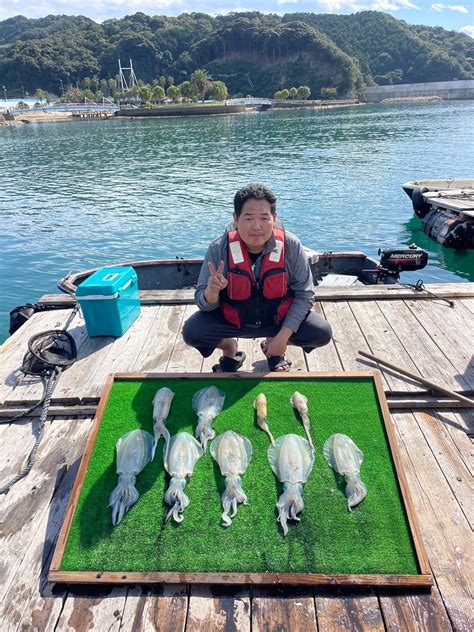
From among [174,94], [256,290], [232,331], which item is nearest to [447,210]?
[256,290]

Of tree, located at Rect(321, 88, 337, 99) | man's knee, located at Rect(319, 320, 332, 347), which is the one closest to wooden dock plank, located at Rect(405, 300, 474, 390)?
man's knee, located at Rect(319, 320, 332, 347)

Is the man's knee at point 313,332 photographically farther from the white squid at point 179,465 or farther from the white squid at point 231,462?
the white squid at point 179,465

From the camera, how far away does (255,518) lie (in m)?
2.82

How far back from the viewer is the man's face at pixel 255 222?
11.5 feet

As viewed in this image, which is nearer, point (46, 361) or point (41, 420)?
point (41, 420)

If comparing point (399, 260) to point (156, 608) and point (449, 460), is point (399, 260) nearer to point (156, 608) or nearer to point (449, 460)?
point (449, 460)

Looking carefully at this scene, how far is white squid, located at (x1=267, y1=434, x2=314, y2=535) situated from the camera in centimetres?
284

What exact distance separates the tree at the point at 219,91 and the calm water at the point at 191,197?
271 feet

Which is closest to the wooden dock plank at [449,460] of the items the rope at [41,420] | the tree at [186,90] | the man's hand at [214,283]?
the man's hand at [214,283]

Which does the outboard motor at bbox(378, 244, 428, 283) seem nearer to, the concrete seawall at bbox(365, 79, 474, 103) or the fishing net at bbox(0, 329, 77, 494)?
the fishing net at bbox(0, 329, 77, 494)

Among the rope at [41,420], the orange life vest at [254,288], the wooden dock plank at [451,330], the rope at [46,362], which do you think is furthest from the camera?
the wooden dock plank at [451,330]

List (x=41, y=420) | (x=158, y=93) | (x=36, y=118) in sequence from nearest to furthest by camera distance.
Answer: (x=41, y=420) → (x=36, y=118) → (x=158, y=93)

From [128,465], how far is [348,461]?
167 centimetres

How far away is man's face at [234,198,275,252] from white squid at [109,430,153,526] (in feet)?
6.26
